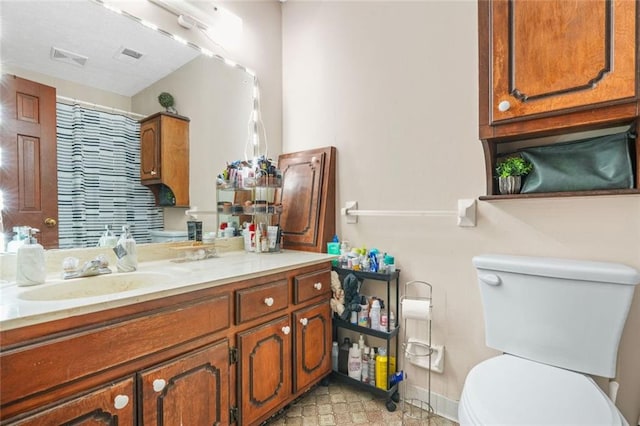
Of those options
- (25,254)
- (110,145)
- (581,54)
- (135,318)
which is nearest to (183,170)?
(110,145)

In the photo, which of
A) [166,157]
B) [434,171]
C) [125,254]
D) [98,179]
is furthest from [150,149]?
[434,171]

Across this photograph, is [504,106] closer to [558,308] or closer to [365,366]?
[558,308]

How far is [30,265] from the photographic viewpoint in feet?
3.60

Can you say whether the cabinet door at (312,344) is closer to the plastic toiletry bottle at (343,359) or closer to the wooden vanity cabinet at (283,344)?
the wooden vanity cabinet at (283,344)

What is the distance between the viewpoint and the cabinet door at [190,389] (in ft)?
3.25

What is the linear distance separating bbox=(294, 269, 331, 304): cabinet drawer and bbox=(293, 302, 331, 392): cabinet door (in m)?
0.07

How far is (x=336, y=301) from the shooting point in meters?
1.76

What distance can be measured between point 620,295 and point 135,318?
1.65 meters

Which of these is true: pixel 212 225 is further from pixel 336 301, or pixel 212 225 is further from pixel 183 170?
pixel 336 301

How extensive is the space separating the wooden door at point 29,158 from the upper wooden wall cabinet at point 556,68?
186cm

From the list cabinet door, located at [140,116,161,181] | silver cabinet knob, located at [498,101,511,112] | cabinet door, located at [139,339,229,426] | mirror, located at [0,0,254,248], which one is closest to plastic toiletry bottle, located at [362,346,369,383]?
cabinet door, located at [139,339,229,426]

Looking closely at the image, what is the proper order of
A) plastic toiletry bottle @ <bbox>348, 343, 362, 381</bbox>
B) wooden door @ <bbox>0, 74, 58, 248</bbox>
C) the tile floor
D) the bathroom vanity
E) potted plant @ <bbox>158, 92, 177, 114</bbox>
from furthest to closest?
1. plastic toiletry bottle @ <bbox>348, 343, 362, 381</bbox>
2. potted plant @ <bbox>158, 92, 177, 114</bbox>
3. the tile floor
4. wooden door @ <bbox>0, 74, 58, 248</bbox>
5. the bathroom vanity

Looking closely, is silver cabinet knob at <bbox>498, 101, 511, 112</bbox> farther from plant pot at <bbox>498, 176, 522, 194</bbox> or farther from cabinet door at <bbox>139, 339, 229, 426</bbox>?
cabinet door at <bbox>139, 339, 229, 426</bbox>

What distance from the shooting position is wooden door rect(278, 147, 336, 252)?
1957mm
